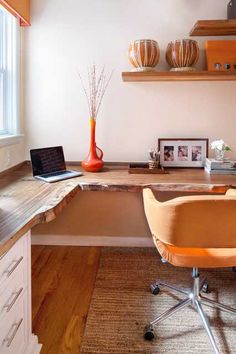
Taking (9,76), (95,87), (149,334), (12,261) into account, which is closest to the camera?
(12,261)

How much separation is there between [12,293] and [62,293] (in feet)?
2.92

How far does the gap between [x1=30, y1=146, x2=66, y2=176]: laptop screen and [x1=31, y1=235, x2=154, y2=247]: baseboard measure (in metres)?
0.75

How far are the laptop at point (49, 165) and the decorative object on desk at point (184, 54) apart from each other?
1109 millimetres

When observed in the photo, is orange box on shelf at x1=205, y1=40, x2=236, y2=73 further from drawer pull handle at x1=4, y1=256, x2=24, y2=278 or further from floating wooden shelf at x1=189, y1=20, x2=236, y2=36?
drawer pull handle at x1=4, y1=256, x2=24, y2=278

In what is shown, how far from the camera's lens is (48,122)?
285 cm

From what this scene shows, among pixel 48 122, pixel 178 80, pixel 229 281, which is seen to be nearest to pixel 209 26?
pixel 178 80

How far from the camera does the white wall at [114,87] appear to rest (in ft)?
8.87

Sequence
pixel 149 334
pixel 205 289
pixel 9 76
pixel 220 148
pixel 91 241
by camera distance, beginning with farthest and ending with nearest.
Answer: pixel 91 241
pixel 9 76
pixel 220 148
pixel 205 289
pixel 149 334

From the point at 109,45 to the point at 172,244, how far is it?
1805 mm

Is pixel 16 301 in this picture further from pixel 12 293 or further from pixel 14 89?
pixel 14 89

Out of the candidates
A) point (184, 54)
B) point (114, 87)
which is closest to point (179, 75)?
point (184, 54)

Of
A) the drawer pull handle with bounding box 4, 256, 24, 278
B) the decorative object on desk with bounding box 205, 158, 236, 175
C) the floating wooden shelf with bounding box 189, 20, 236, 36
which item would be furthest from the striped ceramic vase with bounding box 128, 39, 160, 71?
the drawer pull handle with bounding box 4, 256, 24, 278

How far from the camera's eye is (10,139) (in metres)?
2.55

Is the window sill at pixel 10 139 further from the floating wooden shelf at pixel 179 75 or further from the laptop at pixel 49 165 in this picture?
the floating wooden shelf at pixel 179 75
